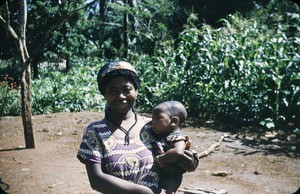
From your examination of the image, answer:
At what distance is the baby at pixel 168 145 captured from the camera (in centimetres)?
165

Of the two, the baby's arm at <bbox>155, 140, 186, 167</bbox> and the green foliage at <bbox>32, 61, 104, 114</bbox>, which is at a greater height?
the baby's arm at <bbox>155, 140, 186, 167</bbox>

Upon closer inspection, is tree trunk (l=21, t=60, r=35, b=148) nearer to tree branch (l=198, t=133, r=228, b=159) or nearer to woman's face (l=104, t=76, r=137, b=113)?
tree branch (l=198, t=133, r=228, b=159)

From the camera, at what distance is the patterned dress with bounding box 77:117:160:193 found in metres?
1.53

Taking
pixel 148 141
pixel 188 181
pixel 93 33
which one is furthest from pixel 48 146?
pixel 93 33

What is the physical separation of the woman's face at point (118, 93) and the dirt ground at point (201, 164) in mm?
1707

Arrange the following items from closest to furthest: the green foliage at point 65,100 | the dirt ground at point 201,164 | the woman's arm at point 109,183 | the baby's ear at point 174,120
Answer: the woman's arm at point 109,183 < the baby's ear at point 174,120 < the dirt ground at point 201,164 < the green foliage at point 65,100

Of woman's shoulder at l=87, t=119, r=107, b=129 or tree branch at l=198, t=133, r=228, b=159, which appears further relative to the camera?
tree branch at l=198, t=133, r=228, b=159

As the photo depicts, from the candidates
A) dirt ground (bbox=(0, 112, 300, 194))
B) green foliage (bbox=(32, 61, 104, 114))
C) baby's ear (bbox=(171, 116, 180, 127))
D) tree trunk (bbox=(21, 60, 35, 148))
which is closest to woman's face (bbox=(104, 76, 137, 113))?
baby's ear (bbox=(171, 116, 180, 127))

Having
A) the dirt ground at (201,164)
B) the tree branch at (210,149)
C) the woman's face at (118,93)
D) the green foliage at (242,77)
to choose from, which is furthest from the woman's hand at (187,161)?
the green foliage at (242,77)

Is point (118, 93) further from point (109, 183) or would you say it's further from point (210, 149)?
point (210, 149)

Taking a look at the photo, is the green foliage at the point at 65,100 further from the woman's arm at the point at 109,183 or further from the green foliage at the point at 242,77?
the woman's arm at the point at 109,183

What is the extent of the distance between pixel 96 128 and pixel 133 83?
0.31 meters

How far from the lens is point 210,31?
24.3ft

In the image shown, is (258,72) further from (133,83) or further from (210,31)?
(133,83)
